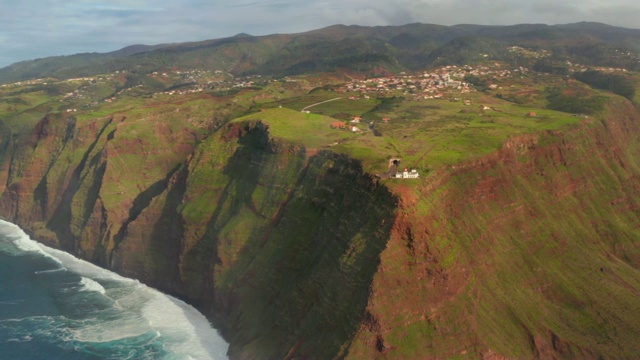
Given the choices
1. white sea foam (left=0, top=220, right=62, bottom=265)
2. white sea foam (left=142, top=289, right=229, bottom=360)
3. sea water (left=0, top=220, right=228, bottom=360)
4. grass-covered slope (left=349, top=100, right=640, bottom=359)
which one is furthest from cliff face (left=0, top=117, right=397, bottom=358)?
grass-covered slope (left=349, top=100, right=640, bottom=359)

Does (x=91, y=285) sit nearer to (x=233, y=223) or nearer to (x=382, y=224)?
(x=233, y=223)

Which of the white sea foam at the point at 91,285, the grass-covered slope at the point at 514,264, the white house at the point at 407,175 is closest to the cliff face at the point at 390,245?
the grass-covered slope at the point at 514,264

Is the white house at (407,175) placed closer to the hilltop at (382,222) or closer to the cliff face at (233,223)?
the hilltop at (382,222)

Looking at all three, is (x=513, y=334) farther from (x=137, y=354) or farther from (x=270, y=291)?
(x=137, y=354)

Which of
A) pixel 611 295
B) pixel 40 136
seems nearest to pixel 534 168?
pixel 611 295

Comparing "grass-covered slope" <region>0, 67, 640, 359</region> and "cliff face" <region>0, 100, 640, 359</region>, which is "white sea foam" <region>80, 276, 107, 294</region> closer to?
"cliff face" <region>0, 100, 640, 359</region>
